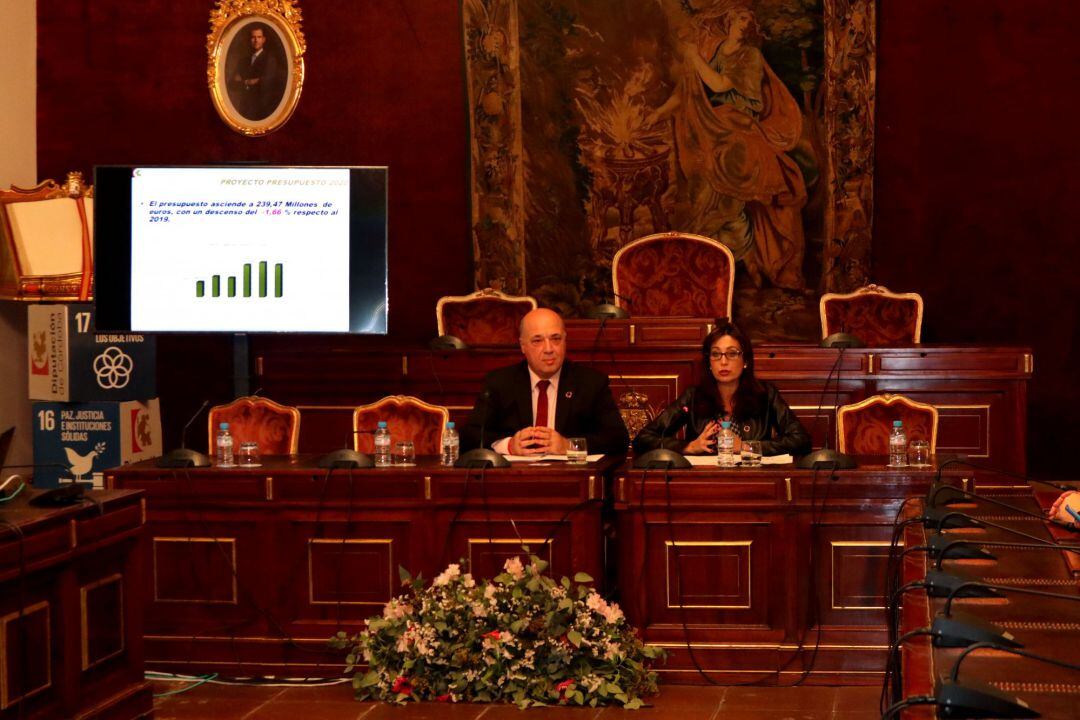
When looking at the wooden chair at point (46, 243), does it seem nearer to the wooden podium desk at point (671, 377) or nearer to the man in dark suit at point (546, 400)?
the wooden podium desk at point (671, 377)

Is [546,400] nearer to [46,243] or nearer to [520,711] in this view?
[520,711]

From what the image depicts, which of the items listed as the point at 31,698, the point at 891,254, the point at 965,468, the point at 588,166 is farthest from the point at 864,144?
the point at 31,698

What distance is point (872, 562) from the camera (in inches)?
194

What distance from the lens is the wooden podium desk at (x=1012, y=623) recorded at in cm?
200

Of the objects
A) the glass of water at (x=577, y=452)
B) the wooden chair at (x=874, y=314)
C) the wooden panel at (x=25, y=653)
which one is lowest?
the wooden panel at (x=25, y=653)

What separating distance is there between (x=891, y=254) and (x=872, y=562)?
12.9ft

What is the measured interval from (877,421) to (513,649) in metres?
1.89

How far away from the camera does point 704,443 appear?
5.39m

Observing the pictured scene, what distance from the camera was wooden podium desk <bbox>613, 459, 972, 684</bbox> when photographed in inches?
193

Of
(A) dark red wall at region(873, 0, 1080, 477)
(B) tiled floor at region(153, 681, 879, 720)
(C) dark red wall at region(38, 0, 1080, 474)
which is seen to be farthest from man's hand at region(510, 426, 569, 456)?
(A) dark red wall at region(873, 0, 1080, 477)

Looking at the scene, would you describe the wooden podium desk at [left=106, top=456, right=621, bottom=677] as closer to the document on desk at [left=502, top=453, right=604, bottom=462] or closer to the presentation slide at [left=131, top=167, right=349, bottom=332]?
the document on desk at [left=502, top=453, right=604, bottom=462]

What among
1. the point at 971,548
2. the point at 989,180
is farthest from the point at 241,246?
the point at 971,548

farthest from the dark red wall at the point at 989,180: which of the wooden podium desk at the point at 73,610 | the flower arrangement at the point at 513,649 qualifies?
the wooden podium desk at the point at 73,610

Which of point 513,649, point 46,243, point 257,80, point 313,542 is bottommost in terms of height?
point 513,649
